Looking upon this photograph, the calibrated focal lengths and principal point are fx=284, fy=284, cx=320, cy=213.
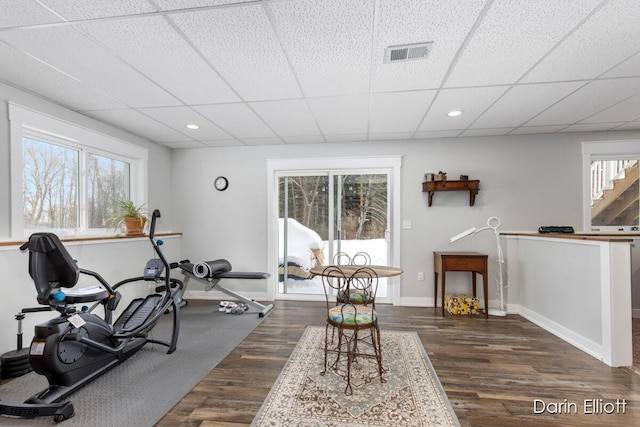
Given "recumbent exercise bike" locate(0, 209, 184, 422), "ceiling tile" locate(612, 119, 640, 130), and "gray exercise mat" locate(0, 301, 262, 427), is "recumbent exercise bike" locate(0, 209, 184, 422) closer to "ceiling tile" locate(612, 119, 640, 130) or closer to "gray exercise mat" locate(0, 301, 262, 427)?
"gray exercise mat" locate(0, 301, 262, 427)

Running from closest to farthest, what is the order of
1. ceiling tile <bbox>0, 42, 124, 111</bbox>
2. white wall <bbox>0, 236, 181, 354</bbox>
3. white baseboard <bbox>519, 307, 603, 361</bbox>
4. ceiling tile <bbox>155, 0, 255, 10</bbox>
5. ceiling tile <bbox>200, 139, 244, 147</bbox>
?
ceiling tile <bbox>155, 0, 255, 10</bbox> → ceiling tile <bbox>0, 42, 124, 111</bbox> → white wall <bbox>0, 236, 181, 354</bbox> → white baseboard <bbox>519, 307, 603, 361</bbox> → ceiling tile <bbox>200, 139, 244, 147</bbox>

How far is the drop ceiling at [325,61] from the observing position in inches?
61.9

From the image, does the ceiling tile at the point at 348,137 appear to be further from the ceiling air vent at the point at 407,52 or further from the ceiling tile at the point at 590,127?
the ceiling tile at the point at 590,127

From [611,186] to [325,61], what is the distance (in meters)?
4.37

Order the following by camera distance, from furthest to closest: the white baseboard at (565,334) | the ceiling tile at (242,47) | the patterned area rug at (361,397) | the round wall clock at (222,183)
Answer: the round wall clock at (222,183) < the white baseboard at (565,334) < the patterned area rug at (361,397) < the ceiling tile at (242,47)

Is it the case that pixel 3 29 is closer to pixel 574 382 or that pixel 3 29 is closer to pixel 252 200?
pixel 252 200

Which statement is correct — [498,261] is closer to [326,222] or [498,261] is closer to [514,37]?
[326,222]

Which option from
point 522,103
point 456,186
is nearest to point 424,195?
point 456,186

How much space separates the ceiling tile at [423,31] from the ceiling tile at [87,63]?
1861mm

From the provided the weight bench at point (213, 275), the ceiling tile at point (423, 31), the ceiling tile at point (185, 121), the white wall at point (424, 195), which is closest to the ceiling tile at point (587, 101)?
the white wall at point (424, 195)

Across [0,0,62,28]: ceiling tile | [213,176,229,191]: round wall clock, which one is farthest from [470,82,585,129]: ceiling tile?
[213,176,229,191]: round wall clock

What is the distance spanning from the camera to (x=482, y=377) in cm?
219

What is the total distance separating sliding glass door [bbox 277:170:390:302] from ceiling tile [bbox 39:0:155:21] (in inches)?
117

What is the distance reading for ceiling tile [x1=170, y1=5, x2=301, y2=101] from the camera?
1609 mm
